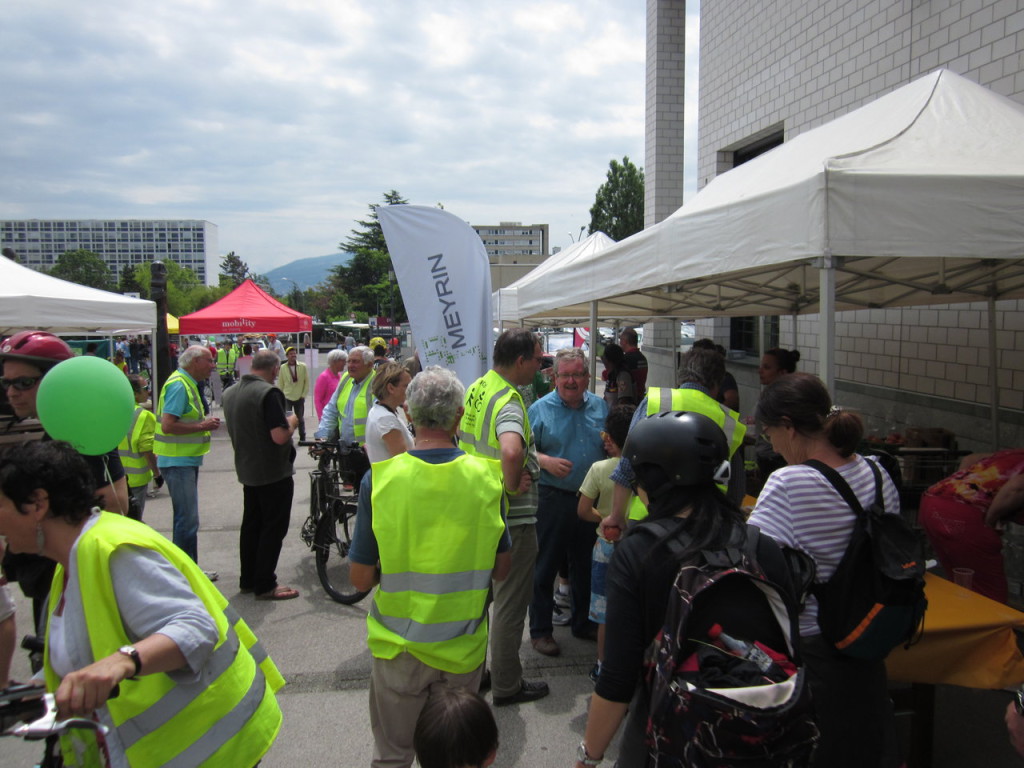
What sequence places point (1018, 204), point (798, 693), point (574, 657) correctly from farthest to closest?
1. point (574, 657)
2. point (1018, 204)
3. point (798, 693)

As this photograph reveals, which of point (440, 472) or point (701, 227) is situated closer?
point (440, 472)

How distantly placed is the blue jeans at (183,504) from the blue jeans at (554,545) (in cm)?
284

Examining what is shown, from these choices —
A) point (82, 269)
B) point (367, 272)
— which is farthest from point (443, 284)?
point (82, 269)

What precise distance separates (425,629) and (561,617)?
2.73 metres

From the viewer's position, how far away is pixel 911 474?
4.78m

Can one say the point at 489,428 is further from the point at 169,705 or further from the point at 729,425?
the point at 169,705

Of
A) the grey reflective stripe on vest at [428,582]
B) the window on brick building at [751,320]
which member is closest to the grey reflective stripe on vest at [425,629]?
the grey reflective stripe on vest at [428,582]

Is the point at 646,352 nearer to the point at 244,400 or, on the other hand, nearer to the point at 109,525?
the point at 244,400

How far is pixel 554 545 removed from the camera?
425 centimetres

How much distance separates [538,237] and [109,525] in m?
158

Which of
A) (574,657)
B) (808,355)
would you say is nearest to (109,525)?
(574,657)

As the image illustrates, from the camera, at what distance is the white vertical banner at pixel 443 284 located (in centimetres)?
515

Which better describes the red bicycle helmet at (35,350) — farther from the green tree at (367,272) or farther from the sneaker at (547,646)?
the green tree at (367,272)

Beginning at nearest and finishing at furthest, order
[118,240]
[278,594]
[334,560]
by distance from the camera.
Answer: [278,594] → [334,560] → [118,240]
